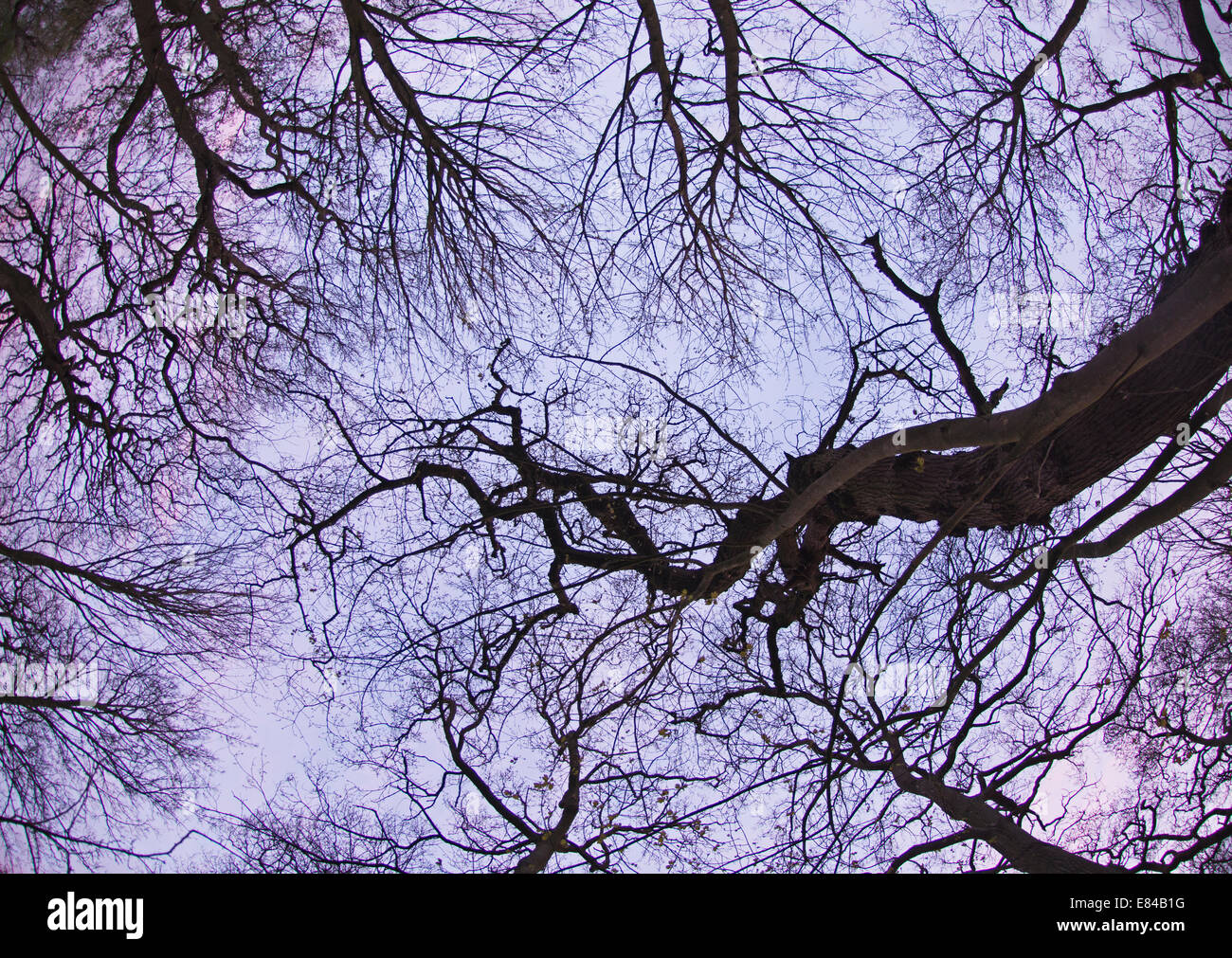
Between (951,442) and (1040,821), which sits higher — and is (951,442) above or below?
above

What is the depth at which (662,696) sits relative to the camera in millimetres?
4395

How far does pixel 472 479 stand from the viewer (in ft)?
14.6

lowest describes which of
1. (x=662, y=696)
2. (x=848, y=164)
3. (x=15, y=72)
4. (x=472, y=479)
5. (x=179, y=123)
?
(x=662, y=696)

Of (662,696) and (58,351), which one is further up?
(58,351)

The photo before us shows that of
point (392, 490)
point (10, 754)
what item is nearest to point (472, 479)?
point (392, 490)

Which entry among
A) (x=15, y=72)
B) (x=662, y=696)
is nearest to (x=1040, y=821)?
(x=662, y=696)

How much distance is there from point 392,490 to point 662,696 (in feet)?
6.73

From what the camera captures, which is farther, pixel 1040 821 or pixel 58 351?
pixel 58 351
